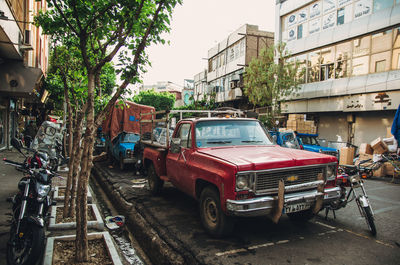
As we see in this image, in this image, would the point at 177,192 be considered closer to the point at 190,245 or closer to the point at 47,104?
the point at 190,245

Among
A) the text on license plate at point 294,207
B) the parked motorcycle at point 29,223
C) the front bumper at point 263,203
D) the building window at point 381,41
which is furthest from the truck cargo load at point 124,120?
the building window at point 381,41

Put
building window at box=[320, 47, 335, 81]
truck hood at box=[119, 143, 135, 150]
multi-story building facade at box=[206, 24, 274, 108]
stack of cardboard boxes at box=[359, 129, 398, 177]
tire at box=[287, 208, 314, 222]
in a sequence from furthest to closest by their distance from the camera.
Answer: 1. multi-story building facade at box=[206, 24, 274, 108]
2. building window at box=[320, 47, 335, 81]
3. truck hood at box=[119, 143, 135, 150]
4. stack of cardboard boxes at box=[359, 129, 398, 177]
5. tire at box=[287, 208, 314, 222]

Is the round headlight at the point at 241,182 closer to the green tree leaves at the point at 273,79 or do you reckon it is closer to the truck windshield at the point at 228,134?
the truck windshield at the point at 228,134

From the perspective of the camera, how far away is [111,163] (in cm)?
1405

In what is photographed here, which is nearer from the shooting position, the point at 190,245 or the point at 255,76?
the point at 190,245

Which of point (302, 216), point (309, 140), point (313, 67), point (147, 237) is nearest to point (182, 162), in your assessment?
point (147, 237)

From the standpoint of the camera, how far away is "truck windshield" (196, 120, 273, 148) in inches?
220

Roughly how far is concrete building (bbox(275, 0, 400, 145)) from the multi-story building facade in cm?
637

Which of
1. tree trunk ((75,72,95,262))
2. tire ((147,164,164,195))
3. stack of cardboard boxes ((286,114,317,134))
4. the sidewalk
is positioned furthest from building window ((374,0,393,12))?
the sidewalk

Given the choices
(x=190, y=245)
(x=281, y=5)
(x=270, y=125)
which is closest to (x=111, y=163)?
(x=190, y=245)

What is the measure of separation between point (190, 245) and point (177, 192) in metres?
3.64

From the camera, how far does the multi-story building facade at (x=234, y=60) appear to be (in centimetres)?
3069

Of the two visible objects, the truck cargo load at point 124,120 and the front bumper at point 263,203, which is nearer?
the front bumper at point 263,203

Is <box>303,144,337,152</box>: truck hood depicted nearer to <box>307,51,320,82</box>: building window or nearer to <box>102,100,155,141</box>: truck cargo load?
<box>102,100,155,141</box>: truck cargo load
